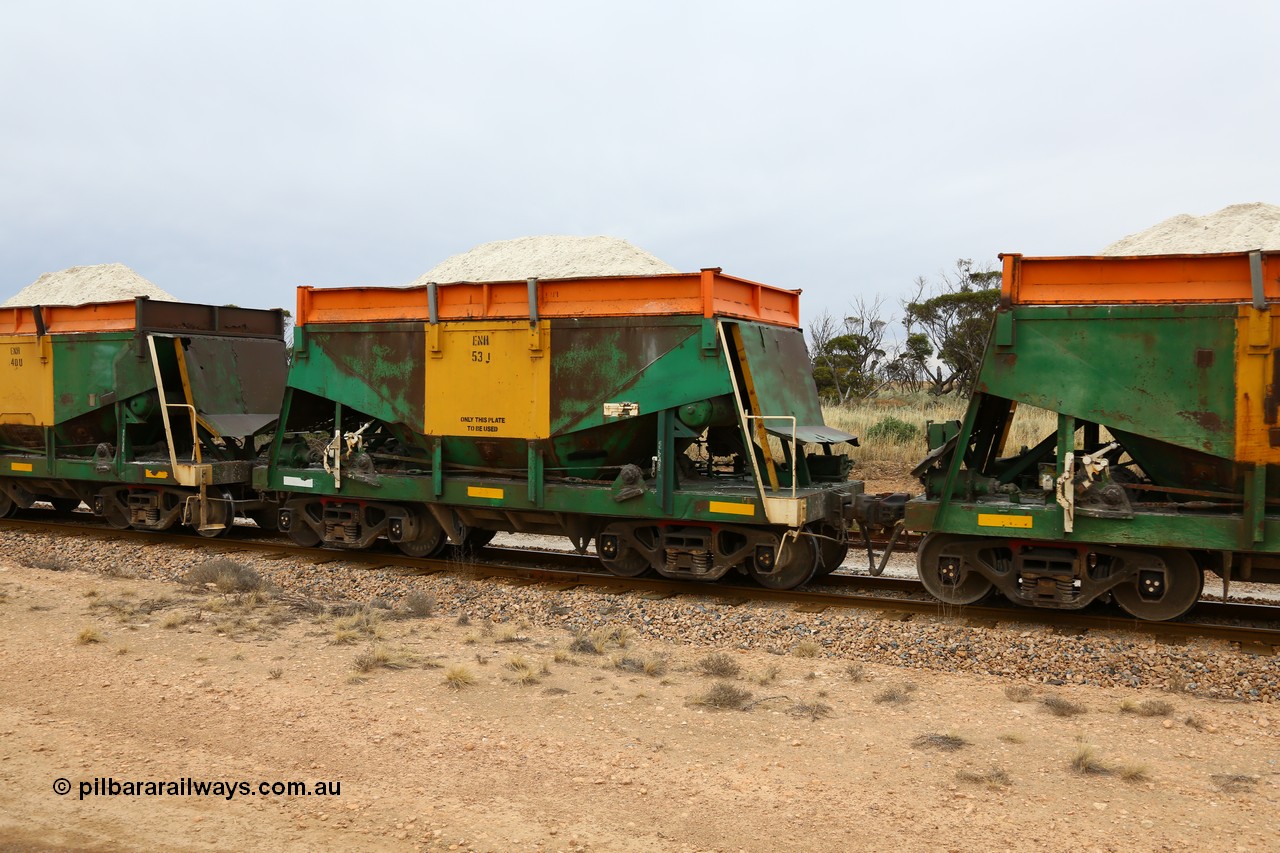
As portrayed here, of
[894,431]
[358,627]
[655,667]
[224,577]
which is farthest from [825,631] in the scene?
[894,431]

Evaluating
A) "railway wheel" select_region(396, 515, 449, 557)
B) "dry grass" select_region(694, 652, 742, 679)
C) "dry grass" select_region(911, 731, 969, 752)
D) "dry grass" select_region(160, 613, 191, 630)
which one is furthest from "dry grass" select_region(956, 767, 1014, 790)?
"railway wheel" select_region(396, 515, 449, 557)

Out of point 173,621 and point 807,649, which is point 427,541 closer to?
point 173,621

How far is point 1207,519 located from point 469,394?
6.97 meters

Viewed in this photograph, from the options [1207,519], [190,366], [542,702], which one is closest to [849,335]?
[190,366]

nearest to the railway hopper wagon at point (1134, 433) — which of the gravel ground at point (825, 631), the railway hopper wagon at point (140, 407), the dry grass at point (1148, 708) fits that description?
the gravel ground at point (825, 631)

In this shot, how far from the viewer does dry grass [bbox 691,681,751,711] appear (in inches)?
248

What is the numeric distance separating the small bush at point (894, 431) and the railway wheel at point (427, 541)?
432 inches

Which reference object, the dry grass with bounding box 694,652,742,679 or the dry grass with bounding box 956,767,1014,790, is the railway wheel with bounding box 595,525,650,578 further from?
the dry grass with bounding box 956,767,1014,790

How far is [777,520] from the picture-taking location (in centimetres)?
920

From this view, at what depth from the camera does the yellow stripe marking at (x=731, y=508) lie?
30.8 feet

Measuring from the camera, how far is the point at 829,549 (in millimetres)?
10594

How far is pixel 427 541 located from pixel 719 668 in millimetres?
5558

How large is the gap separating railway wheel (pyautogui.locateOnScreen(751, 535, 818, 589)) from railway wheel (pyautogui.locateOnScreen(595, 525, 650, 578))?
1.25 meters

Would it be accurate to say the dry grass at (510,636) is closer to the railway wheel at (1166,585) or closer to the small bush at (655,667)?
the small bush at (655,667)
